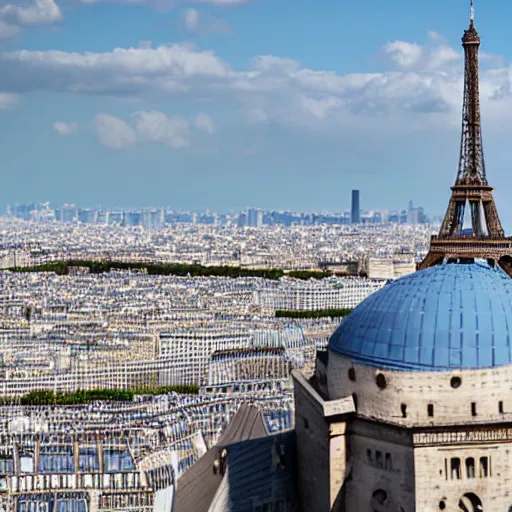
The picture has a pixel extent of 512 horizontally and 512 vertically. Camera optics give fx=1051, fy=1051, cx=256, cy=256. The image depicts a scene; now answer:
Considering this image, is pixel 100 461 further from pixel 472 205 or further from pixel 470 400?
→ pixel 472 205

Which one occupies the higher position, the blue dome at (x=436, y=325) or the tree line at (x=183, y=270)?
the blue dome at (x=436, y=325)

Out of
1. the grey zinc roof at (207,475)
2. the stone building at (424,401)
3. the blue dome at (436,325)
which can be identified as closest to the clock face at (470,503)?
the stone building at (424,401)

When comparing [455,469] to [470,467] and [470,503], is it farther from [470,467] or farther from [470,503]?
[470,503]

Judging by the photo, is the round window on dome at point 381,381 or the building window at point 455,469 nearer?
the building window at point 455,469

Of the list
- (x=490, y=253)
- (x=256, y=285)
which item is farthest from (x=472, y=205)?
(x=256, y=285)

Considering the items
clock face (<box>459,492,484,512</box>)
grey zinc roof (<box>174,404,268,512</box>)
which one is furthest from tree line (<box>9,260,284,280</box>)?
clock face (<box>459,492,484,512</box>)

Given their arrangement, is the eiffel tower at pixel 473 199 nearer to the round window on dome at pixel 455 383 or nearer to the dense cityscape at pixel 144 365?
the dense cityscape at pixel 144 365
